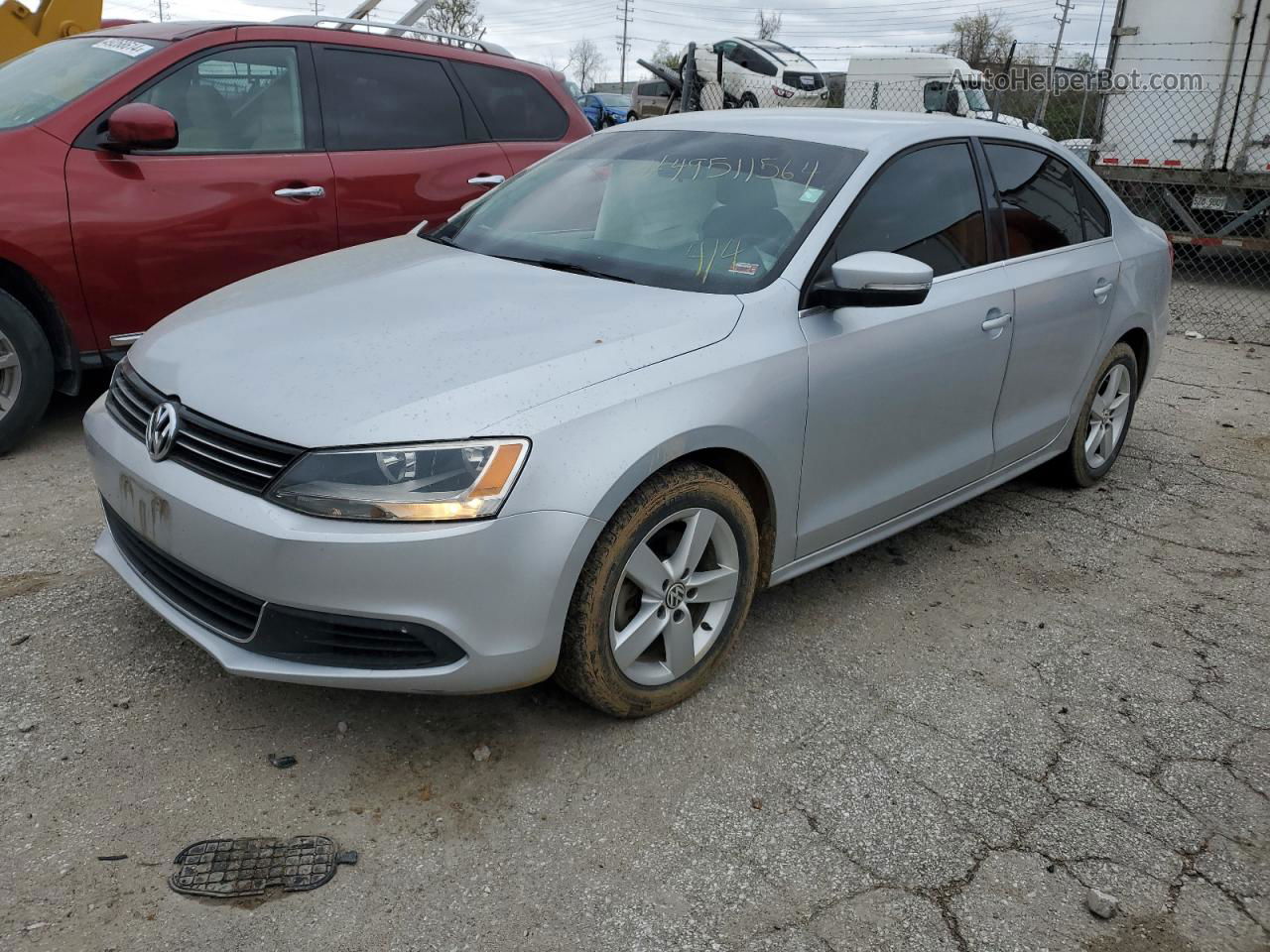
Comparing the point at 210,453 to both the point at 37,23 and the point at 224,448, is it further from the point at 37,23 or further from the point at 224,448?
the point at 37,23

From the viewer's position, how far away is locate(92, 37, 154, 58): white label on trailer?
15.5 feet

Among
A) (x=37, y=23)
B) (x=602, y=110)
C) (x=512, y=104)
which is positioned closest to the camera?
(x=512, y=104)

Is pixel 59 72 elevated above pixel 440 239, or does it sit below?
above

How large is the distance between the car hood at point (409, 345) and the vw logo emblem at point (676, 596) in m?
0.61

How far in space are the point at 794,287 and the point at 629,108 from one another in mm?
27906

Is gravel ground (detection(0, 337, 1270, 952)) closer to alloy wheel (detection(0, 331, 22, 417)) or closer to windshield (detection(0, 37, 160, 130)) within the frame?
alloy wheel (detection(0, 331, 22, 417))

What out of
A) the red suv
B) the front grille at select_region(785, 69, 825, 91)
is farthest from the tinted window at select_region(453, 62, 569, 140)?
the front grille at select_region(785, 69, 825, 91)

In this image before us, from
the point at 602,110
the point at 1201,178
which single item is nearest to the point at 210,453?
the point at 1201,178

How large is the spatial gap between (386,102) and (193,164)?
1.07m

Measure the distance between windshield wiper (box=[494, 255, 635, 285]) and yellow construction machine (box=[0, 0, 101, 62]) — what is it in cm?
651

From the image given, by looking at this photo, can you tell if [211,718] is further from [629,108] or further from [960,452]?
[629,108]

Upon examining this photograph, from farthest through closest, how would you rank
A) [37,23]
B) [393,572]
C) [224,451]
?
[37,23]
[224,451]
[393,572]

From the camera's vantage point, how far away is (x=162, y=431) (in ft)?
8.74

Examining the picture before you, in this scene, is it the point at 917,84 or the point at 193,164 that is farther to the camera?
the point at 917,84
